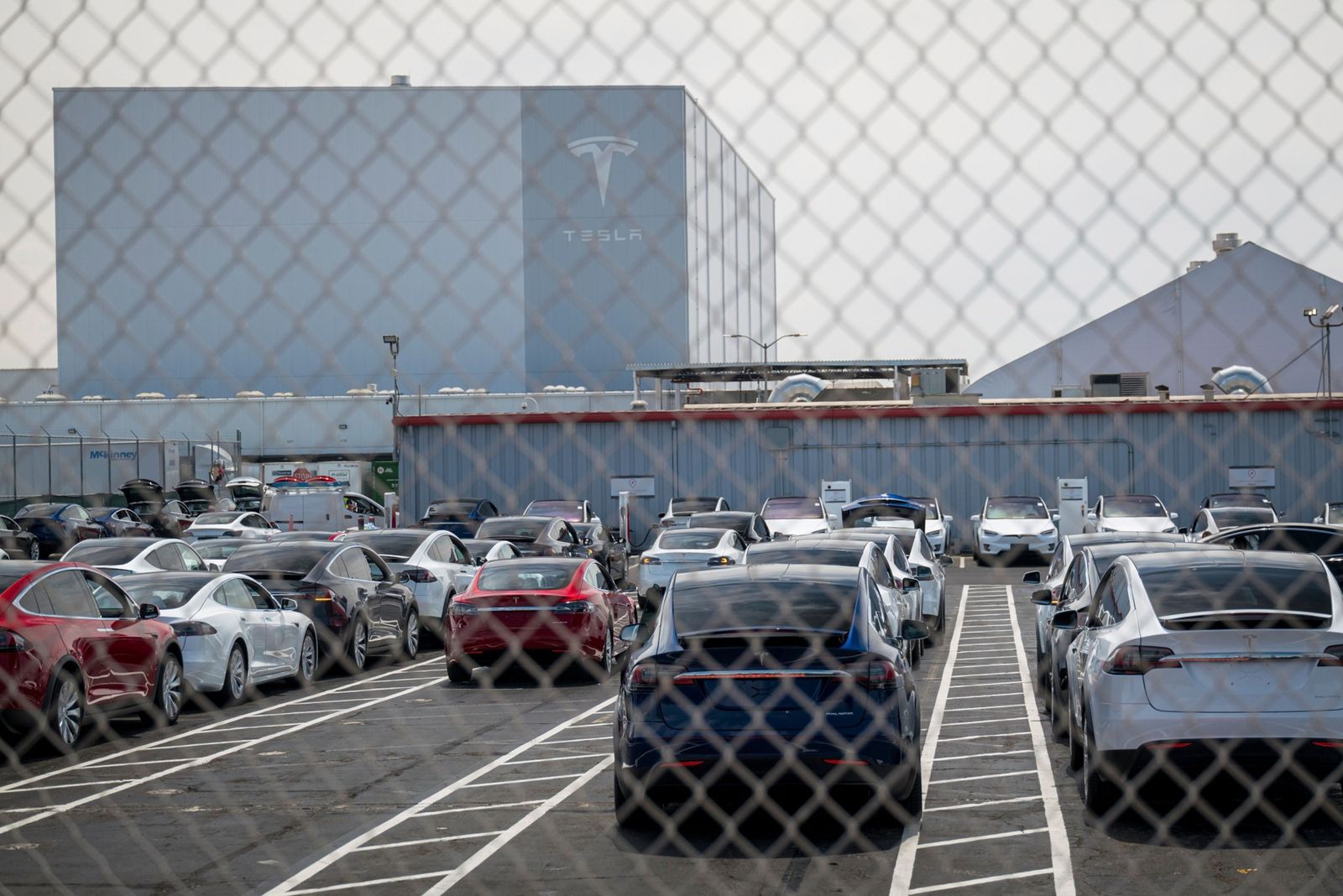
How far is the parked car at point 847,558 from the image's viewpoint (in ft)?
49.8

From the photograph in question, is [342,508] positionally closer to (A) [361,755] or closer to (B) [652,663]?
(A) [361,755]

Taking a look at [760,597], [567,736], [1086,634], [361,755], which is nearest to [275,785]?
[361,755]

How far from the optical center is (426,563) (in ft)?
65.5

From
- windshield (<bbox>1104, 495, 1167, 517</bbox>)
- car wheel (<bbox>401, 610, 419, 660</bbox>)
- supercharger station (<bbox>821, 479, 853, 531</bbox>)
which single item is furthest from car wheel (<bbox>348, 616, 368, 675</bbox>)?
supercharger station (<bbox>821, 479, 853, 531</bbox>)

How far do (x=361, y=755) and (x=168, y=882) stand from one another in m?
3.92

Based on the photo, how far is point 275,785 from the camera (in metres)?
9.87

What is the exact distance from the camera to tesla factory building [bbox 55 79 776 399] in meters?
5.20

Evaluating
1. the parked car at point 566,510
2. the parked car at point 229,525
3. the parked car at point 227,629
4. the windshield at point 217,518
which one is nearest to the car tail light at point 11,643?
the parked car at point 227,629

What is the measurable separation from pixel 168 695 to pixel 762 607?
651cm

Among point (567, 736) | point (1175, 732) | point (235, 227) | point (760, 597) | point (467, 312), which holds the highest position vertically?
point (235, 227)

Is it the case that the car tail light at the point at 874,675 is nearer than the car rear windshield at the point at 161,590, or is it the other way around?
the car tail light at the point at 874,675

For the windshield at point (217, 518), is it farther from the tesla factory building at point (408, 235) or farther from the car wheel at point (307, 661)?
the tesla factory building at point (408, 235)

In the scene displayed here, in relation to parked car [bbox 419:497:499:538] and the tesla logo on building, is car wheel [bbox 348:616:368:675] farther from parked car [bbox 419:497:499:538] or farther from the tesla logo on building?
the tesla logo on building

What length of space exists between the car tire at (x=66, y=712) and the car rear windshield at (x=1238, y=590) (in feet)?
25.3
